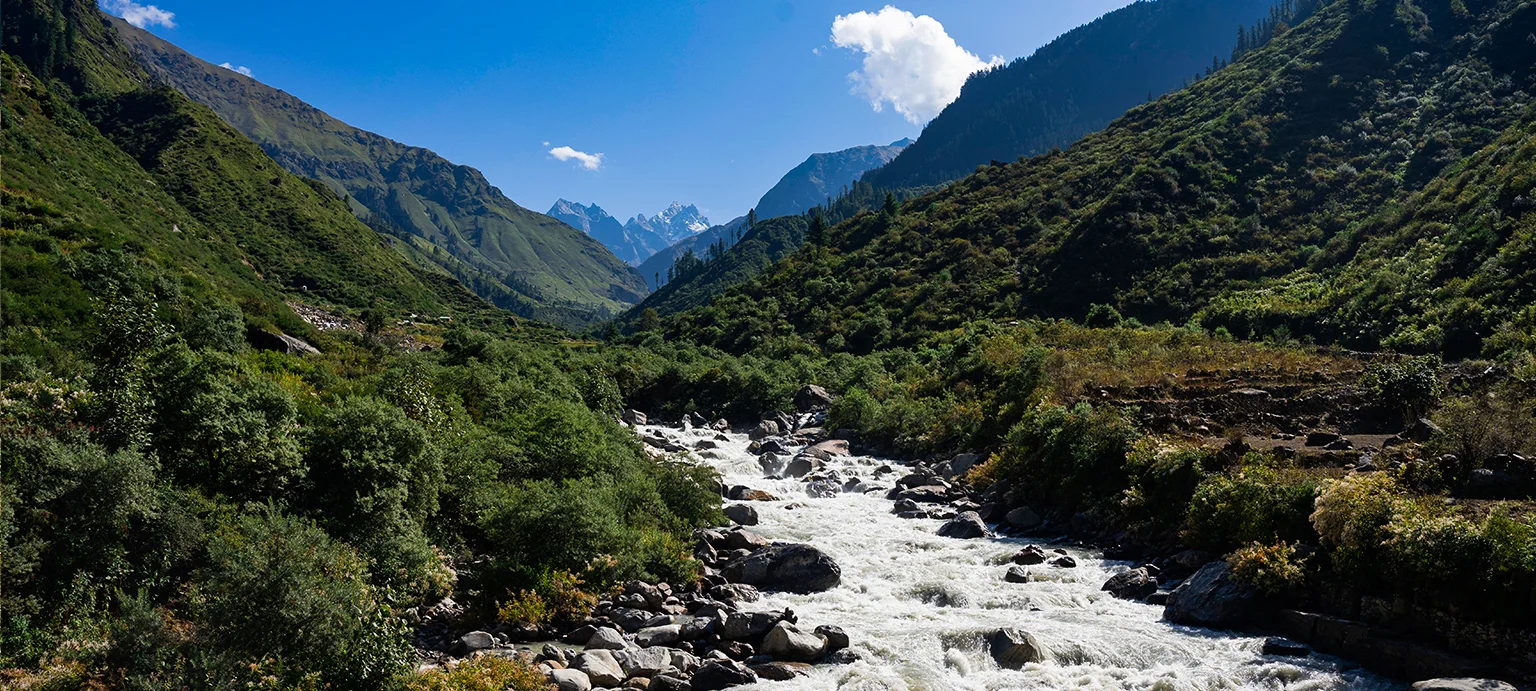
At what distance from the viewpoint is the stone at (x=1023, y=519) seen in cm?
2344

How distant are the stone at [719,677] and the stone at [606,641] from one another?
204cm

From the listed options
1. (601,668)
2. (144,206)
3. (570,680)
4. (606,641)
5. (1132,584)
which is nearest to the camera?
(570,680)

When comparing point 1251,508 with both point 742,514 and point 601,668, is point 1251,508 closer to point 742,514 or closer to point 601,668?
point 601,668

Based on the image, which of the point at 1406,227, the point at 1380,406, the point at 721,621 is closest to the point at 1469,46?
the point at 1406,227

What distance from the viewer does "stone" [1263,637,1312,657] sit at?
1351 centimetres

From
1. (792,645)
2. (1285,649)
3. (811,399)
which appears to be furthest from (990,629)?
(811,399)

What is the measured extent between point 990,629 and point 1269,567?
5943 millimetres

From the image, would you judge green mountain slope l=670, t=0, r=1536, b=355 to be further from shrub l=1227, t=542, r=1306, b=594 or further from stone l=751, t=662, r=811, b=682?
stone l=751, t=662, r=811, b=682

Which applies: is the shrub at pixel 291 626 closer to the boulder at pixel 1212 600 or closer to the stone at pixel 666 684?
the stone at pixel 666 684

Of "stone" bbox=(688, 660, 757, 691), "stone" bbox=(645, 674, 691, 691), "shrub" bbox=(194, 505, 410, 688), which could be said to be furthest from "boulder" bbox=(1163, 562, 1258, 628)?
"shrub" bbox=(194, 505, 410, 688)

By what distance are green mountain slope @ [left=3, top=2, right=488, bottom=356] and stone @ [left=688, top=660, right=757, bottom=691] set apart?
105ft

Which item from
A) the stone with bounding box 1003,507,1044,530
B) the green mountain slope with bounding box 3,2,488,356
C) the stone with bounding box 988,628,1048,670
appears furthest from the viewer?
the green mountain slope with bounding box 3,2,488,356

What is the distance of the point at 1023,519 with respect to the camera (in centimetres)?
2362

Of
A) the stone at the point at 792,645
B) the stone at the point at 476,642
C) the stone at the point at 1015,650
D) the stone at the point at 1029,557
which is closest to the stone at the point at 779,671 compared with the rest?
the stone at the point at 792,645
